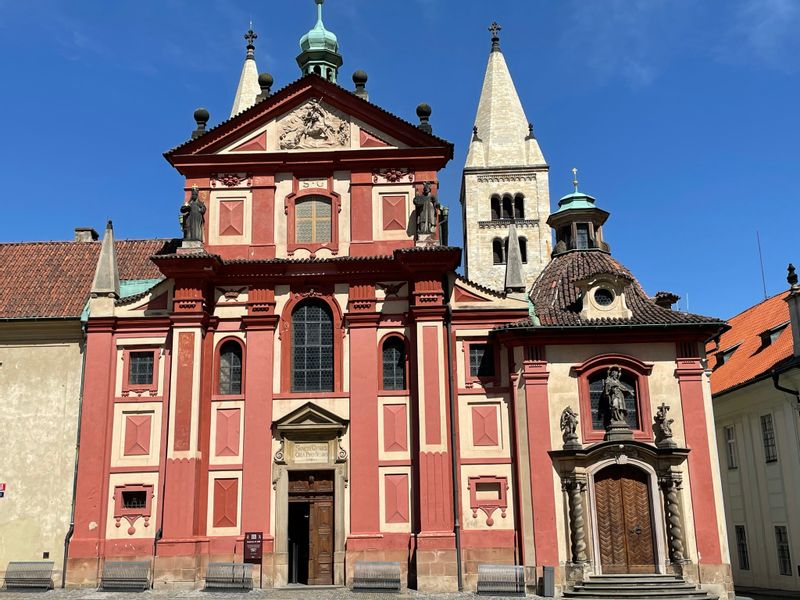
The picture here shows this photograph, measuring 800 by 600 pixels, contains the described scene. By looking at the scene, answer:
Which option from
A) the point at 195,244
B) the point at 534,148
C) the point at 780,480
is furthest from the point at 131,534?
the point at 534,148

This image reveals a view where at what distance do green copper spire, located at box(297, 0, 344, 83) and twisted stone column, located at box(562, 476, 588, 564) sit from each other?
17.4 meters

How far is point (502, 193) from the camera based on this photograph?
6162 centimetres

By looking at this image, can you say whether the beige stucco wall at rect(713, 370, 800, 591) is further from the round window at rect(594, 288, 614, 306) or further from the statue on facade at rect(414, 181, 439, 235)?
the statue on facade at rect(414, 181, 439, 235)

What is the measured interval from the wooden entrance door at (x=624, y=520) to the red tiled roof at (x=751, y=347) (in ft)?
22.3

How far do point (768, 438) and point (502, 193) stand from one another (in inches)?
1452

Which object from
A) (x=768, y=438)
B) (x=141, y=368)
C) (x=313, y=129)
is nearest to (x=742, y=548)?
(x=768, y=438)

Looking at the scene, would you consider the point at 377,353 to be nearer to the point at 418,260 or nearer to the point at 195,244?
the point at 418,260

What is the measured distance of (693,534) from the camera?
22.5 metres

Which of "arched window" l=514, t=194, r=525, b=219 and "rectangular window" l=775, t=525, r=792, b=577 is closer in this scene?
"rectangular window" l=775, t=525, r=792, b=577

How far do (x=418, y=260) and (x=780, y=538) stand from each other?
1442 cm

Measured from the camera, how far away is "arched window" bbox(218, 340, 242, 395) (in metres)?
24.4

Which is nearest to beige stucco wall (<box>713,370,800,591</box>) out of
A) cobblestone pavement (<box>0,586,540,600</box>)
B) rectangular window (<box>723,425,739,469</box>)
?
rectangular window (<box>723,425,739,469</box>)

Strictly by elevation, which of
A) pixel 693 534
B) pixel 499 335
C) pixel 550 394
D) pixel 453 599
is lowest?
pixel 453 599

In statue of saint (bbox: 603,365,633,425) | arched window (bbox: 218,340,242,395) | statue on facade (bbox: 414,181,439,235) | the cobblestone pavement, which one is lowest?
the cobblestone pavement
